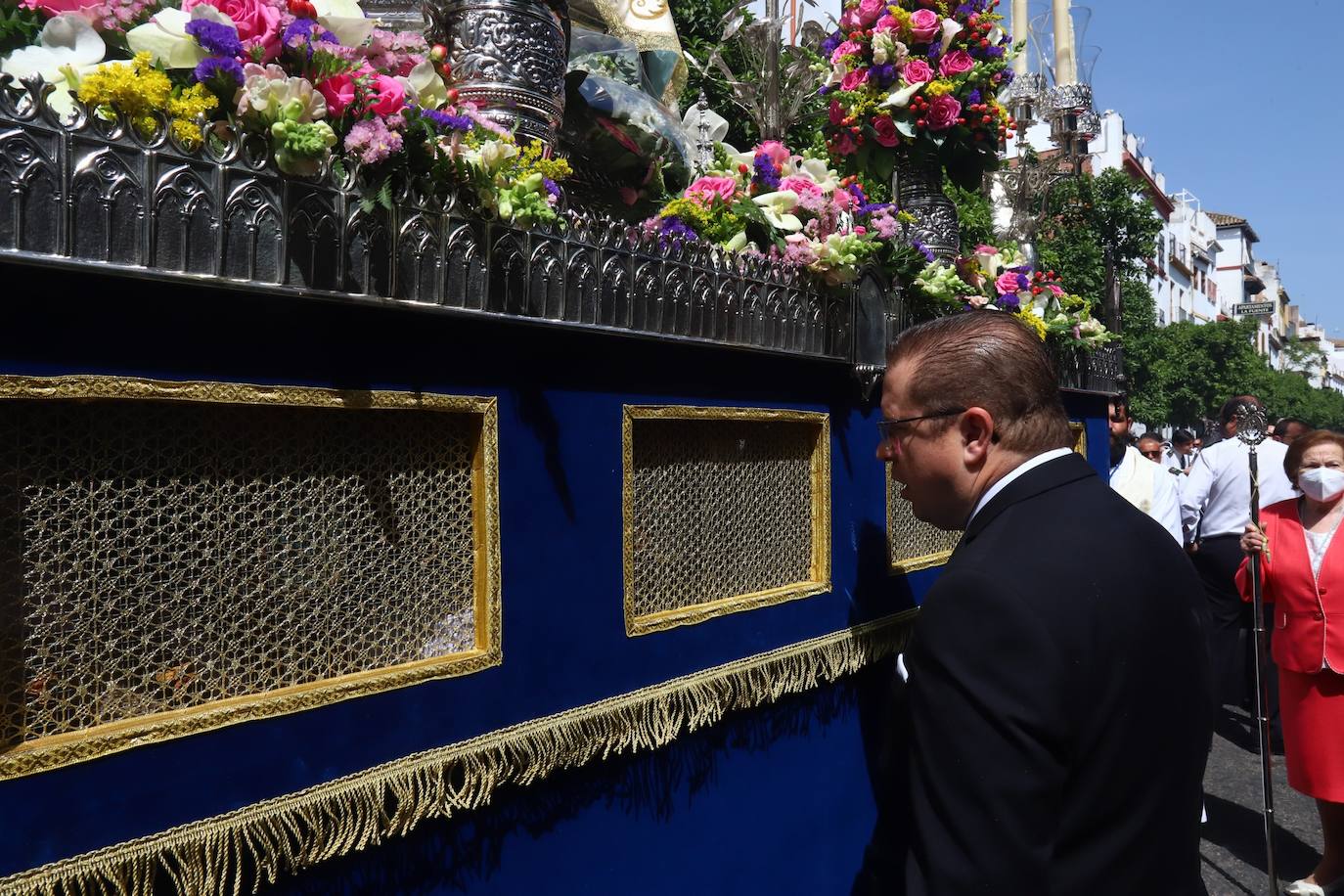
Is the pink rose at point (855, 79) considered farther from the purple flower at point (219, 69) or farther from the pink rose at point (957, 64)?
the purple flower at point (219, 69)

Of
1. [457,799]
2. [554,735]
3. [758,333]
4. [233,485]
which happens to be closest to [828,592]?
[758,333]

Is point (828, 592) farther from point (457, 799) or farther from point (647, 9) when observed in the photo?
point (647, 9)

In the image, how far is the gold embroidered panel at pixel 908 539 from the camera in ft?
13.0

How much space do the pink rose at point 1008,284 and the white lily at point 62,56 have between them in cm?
375

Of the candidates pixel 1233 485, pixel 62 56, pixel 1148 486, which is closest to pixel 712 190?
pixel 62 56

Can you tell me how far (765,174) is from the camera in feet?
10.9

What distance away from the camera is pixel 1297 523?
4.44 m

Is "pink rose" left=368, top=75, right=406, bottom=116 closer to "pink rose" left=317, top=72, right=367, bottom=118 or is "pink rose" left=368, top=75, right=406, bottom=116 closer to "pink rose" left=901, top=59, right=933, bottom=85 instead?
"pink rose" left=317, top=72, right=367, bottom=118

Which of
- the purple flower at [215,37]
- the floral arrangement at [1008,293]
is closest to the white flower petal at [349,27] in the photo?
the purple flower at [215,37]

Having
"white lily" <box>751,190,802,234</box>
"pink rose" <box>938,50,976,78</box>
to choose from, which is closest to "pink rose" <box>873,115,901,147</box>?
"pink rose" <box>938,50,976,78</box>

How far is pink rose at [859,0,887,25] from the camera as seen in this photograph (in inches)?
156

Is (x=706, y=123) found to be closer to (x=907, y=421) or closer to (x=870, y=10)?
(x=870, y=10)

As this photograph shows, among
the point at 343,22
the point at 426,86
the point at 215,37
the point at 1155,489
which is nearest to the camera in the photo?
the point at 215,37

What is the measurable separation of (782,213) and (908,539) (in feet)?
5.25
